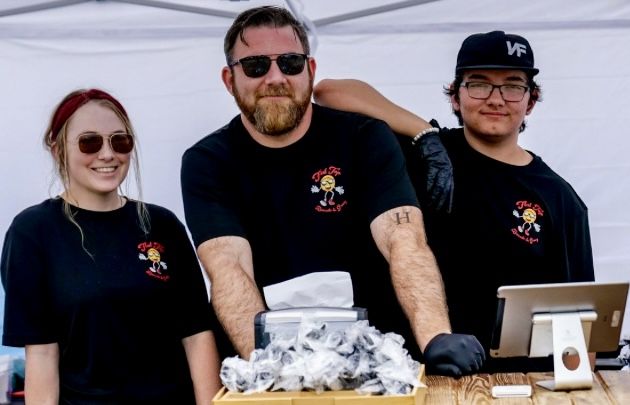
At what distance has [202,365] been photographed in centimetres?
287

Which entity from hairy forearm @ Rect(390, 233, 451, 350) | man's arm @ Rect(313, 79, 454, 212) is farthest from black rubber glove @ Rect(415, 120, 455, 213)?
hairy forearm @ Rect(390, 233, 451, 350)

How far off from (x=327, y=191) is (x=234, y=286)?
0.40 meters

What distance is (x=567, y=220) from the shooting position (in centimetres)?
317

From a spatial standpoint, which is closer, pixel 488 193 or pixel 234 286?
pixel 234 286

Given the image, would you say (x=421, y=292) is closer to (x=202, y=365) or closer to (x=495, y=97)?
(x=202, y=365)

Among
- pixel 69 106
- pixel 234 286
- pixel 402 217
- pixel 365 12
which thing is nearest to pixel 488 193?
pixel 402 217

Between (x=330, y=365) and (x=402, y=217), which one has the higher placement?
(x=402, y=217)

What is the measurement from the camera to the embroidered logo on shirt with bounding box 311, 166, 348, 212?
290 centimetres

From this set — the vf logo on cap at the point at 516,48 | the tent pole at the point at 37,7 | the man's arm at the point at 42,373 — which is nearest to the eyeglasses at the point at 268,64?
the vf logo on cap at the point at 516,48

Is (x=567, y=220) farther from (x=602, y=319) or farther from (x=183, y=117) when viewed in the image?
(x=183, y=117)

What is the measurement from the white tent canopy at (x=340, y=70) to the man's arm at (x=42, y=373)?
1.23 meters

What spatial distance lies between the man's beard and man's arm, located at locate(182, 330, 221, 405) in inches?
23.4

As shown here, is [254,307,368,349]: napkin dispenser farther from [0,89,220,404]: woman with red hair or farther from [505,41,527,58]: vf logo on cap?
[505,41,527,58]: vf logo on cap

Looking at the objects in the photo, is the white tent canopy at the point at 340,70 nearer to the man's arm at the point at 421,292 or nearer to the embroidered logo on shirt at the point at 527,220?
the embroidered logo on shirt at the point at 527,220
